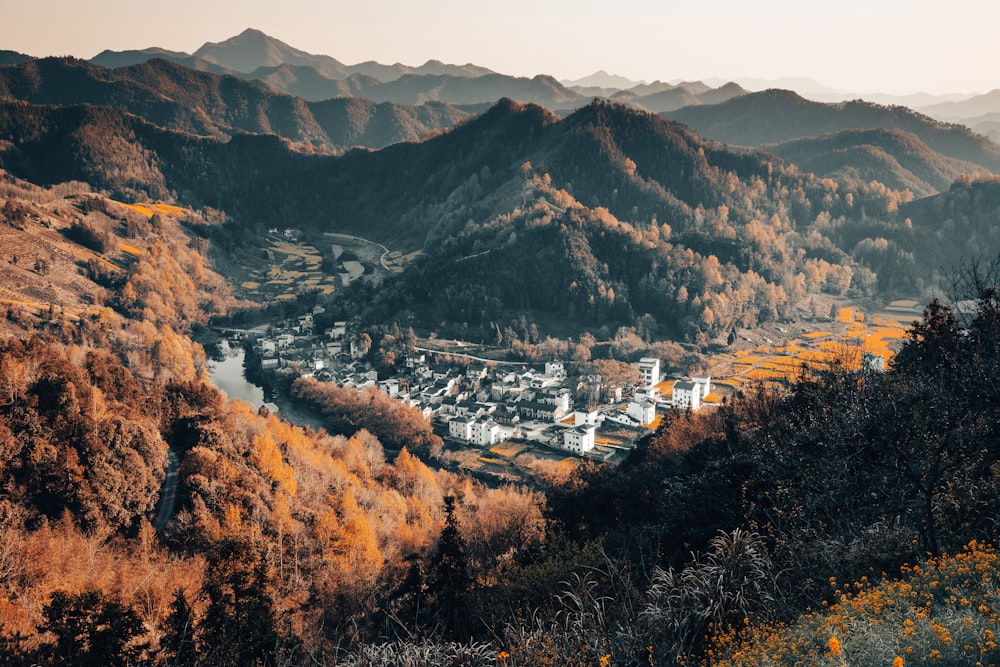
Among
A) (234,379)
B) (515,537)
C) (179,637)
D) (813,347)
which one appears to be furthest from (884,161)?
(179,637)

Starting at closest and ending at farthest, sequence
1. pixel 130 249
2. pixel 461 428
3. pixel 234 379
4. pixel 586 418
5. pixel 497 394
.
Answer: pixel 461 428, pixel 586 418, pixel 497 394, pixel 234 379, pixel 130 249

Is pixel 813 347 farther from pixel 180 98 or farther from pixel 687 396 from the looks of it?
pixel 180 98

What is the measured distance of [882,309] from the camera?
66.4 meters

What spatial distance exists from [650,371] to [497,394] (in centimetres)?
1261

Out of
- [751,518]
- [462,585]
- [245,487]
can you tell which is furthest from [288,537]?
[751,518]

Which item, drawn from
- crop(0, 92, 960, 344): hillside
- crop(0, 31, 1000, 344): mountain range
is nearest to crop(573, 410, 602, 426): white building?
crop(0, 92, 960, 344): hillside

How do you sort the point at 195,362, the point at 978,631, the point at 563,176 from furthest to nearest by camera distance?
1. the point at 563,176
2. the point at 195,362
3. the point at 978,631

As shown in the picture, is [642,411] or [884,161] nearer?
[642,411]

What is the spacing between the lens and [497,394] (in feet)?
140

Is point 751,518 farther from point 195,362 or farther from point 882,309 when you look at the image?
point 882,309

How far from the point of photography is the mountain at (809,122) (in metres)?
128

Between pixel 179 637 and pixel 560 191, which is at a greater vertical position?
pixel 560 191

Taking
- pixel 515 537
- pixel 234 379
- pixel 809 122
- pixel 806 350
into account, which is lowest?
pixel 234 379

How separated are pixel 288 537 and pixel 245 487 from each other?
2559 mm
